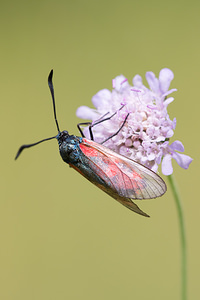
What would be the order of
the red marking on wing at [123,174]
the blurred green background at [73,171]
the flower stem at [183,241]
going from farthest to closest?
the blurred green background at [73,171] → the flower stem at [183,241] → the red marking on wing at [123,174]

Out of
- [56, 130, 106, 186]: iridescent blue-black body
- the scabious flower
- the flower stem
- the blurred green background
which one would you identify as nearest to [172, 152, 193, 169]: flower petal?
the scabious flower

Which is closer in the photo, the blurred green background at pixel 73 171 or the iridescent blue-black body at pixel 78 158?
the iridescent blue-black body at pixel 78 158

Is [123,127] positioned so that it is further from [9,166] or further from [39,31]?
[39,31]

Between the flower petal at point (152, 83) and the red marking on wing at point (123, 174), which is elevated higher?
the flower petal at point (152, 83)

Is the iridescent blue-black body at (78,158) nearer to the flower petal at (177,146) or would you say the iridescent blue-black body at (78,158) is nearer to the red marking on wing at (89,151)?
the red marking on wing at (89,151)

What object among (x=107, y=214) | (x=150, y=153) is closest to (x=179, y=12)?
(x=107, y=214)

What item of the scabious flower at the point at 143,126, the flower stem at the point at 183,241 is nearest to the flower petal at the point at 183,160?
the scabious flower at the point at 143,126

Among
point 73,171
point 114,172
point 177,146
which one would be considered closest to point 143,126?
point 177,146

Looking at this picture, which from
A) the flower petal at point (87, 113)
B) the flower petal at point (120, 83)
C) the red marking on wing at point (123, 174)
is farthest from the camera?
the flower petal at point (87, 113)
